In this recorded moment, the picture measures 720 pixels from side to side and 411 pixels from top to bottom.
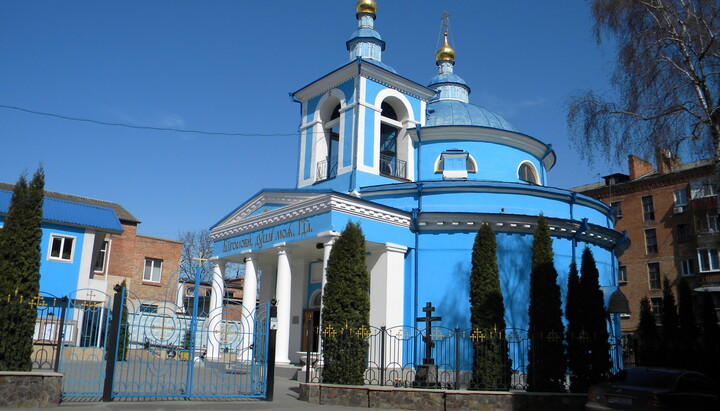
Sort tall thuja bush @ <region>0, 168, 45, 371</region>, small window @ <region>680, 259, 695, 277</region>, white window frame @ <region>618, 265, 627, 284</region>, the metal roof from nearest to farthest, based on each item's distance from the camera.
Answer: tall thuja bush @ <region>0, 168, 45, 371</region> < the metal roof < small window @ <region>680, 259, 695, 277</region> < white window frame @ <region>618, 265, 627, 284</region>

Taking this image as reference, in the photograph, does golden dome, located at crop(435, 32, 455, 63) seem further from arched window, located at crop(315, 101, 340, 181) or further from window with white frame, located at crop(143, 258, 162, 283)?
window with white frame, located at crop(143, 258, 162, 283)

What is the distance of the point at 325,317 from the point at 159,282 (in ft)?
83.3

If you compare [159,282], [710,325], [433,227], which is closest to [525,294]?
[433,227]

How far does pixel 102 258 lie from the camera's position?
1164 inches

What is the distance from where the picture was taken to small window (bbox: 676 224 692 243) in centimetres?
3922

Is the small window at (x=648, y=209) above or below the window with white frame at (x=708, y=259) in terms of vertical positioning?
above

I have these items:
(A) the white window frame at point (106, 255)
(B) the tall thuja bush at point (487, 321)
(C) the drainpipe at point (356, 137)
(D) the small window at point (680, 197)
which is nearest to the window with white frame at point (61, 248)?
(A) the white window frame at point (106, 255)

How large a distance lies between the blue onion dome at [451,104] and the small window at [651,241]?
2100 centimetres

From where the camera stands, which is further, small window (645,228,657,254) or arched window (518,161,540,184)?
small window (645,228,657,254)

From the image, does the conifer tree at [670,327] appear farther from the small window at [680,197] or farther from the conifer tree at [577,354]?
the small window at [680,197]

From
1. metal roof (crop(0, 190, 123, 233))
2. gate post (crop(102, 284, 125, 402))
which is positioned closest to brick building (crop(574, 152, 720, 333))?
metal roof (crop(0, 190, 123, 233))

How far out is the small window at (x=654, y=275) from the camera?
1597 inches

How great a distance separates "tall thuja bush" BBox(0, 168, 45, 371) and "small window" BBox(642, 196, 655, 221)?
39579 mm

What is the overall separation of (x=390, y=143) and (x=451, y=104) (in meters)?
3.46
